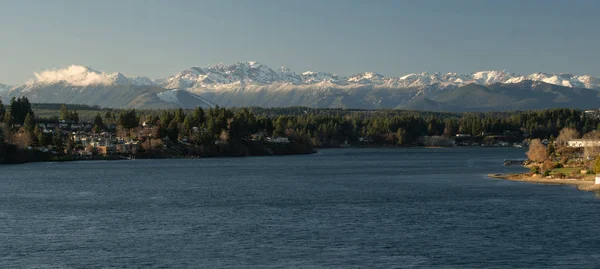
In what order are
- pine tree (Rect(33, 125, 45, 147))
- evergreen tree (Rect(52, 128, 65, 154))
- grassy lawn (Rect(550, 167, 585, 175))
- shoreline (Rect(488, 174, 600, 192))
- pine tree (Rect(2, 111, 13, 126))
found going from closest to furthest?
shoreline (Rect(488, 174, 600, 192)) < grassy lawn (Rect(550, 167, 585, 175)) < pine tree (Rect(33, 125, 45, 147)) < evergreen tree (Rect(52, 128, 65, 154)) < pine tree (Rect(2, 111, 13, 126))

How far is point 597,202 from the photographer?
71000 millimetres

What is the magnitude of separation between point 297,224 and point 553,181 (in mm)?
44958

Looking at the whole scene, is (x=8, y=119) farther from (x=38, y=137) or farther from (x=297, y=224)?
(x=297, y=224)

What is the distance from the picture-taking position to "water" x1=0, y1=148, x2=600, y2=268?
4644 cm

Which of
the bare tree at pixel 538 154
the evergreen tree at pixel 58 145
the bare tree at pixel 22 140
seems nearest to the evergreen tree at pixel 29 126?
the bare tree at pixel 22 140

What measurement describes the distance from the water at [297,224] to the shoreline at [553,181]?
2.26m

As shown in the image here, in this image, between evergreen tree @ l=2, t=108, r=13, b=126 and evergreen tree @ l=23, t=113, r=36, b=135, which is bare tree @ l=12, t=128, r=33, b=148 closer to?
evergreen tree @ l=23, t=113, r=36, b=135

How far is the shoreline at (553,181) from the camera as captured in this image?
276 feet

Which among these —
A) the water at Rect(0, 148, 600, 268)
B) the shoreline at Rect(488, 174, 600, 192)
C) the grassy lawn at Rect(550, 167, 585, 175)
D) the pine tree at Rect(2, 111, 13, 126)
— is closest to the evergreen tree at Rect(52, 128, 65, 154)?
the pine tree at Rect(2, 111, 13, 126)

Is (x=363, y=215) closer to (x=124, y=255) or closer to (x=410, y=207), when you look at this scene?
(x=410, y=207)

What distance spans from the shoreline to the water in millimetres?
2259

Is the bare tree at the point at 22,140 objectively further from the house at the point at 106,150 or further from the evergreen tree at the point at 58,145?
the house at the point at 106,150

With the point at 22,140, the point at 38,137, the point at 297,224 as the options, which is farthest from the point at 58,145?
the point at 297,224

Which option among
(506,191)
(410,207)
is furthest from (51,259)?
(506,191)
